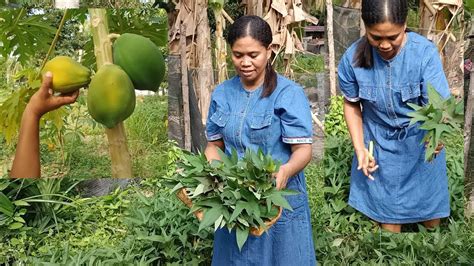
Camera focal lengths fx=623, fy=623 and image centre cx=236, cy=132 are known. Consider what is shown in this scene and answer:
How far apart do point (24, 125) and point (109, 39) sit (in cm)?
49

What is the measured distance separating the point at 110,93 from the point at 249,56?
0.70 m

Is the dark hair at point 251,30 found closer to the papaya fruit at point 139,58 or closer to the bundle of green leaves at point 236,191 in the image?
the bundle of green leaves at point 236,191

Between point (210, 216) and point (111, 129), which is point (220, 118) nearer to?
point (210, 216)

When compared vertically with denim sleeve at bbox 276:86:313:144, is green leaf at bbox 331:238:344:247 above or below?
below

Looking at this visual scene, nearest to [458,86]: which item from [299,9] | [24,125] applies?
[299,9]

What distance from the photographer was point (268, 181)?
75.2 inches

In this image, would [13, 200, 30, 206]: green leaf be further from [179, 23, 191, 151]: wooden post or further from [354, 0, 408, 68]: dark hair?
[354, 0, 408, 68]: dark hair

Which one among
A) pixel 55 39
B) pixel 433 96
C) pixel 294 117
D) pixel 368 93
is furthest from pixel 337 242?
pixel 55 39

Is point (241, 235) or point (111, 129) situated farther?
point (111, 129)

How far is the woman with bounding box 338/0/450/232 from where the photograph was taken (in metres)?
2.19

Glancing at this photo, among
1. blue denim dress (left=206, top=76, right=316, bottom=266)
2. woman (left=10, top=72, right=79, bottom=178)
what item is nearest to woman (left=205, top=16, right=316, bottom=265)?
blue denim dress (left=206, top=76, right=316, bottom=266)

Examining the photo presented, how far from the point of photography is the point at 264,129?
2.01 m

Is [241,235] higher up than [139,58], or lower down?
lower down

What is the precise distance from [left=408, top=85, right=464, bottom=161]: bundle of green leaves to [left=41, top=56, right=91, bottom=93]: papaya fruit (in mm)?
1242
